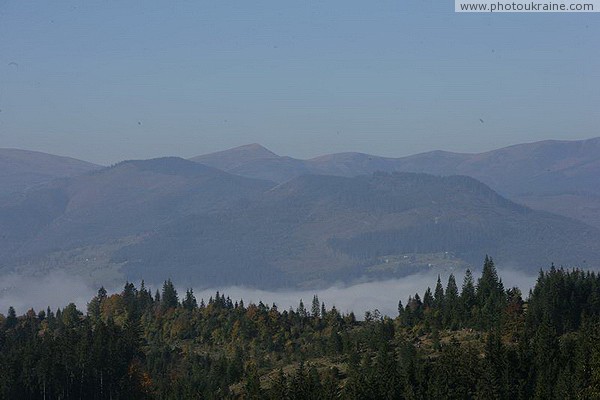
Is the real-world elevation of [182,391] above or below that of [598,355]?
below

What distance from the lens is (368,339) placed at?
182 meters

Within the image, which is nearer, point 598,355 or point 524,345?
point 598,355

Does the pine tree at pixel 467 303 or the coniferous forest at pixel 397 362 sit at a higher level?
the pine tree at pixel 467 303

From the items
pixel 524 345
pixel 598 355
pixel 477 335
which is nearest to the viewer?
pixel 598 355

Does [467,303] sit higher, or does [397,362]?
[467,303]

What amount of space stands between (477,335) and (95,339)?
6987cm

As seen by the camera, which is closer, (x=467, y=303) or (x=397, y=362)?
(x=397, y=362)

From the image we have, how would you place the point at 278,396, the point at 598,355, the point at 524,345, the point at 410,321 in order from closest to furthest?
the point at 598,355, the point at 278,396, the point at 524,345, the point at 410,321

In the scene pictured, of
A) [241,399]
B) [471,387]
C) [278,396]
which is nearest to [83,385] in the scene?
[241,399]

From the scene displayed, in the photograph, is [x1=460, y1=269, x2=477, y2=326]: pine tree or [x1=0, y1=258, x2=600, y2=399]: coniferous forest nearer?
[x1=0, y1=258, x2=600, y2=399]: coniferous forest

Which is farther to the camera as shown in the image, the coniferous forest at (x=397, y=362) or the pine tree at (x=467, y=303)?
the pine tree at (x=467, y=303)

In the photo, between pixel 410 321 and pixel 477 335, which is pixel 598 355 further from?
Answer: pixel 410 321

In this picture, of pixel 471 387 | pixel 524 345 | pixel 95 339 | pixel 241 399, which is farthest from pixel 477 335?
pixel 95 339

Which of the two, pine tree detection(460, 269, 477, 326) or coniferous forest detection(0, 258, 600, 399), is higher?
pine tree detection(460, 269, 477, 326)
